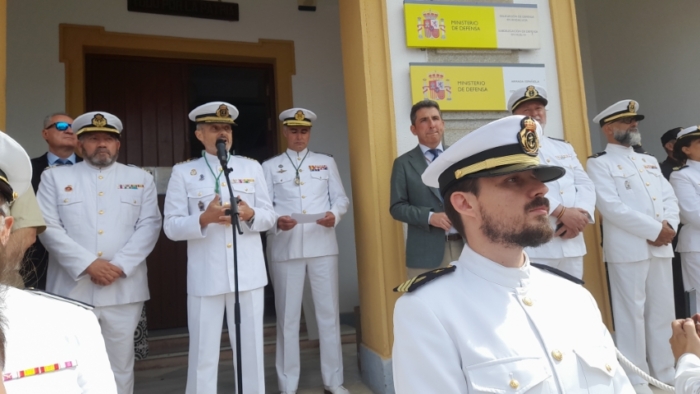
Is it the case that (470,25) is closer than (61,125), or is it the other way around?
(61,125)

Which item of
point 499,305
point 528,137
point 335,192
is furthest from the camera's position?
point 335,192

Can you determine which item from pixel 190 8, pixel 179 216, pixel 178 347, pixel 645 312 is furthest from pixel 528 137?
pixel 190 8

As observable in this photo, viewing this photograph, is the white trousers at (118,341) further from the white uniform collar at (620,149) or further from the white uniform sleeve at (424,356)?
the white uniform collar at (620,149)

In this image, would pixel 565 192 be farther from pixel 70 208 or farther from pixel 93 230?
pixel 70 208

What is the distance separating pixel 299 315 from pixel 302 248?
1.65 feet

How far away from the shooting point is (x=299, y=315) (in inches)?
149

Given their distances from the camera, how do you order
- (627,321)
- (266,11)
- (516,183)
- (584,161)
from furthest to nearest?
(266,11) < (584,161) < (627,321) < (516,183)

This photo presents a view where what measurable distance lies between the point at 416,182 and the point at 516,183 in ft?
6.17

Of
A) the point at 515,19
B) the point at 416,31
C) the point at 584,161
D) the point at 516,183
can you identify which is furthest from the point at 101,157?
the point at 584,161

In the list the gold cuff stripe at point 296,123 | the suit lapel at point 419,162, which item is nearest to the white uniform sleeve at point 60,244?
the gold cuff stripe at point 296,123

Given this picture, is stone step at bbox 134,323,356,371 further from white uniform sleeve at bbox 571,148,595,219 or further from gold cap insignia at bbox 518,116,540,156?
gold cap insignia at bbox 518,116,540,156

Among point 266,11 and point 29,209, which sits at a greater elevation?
point 266,11

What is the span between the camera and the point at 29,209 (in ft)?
8.98

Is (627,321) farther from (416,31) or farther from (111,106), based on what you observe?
(111,106)
